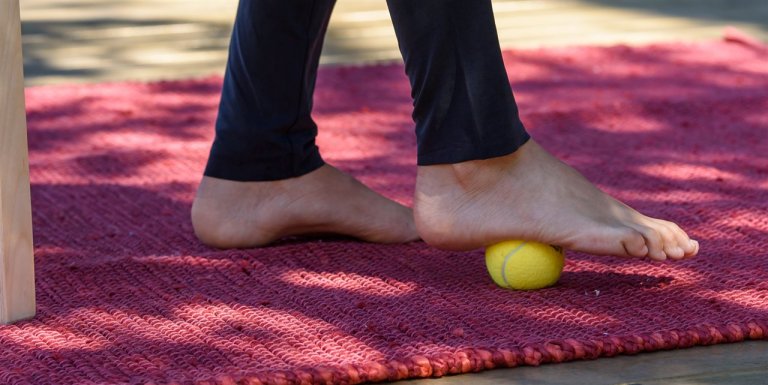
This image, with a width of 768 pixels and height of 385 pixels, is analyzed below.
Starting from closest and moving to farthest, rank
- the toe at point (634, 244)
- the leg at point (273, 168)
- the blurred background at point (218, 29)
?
the toe at point (634, 244), the leg at point (273, 168), the blurred background at point (218, 29)

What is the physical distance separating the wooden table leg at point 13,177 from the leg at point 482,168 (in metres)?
0.48

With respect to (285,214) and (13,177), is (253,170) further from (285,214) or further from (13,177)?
(13,177)

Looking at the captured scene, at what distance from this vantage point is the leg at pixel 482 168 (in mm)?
1671

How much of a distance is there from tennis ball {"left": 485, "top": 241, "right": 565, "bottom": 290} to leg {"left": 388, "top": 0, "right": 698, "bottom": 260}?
0.05 ft

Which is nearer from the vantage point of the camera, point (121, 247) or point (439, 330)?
point (439, 330)

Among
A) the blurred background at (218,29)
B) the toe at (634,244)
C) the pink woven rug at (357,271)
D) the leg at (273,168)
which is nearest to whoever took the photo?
the pink woven rug at (357,271)

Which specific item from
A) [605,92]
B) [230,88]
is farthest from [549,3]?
[230,88]

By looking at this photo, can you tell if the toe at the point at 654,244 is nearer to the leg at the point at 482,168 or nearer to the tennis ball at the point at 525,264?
the leg at the point at 482,168

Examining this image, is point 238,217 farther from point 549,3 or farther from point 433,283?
point 549,3

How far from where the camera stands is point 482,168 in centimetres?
175

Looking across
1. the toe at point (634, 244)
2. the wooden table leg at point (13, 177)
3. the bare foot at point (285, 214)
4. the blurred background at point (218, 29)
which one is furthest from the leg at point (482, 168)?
the blurred background at point (218, 29)

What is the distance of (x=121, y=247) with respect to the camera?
202 centimetres

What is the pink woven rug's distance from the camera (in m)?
1.48

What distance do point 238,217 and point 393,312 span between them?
16.8 inches
